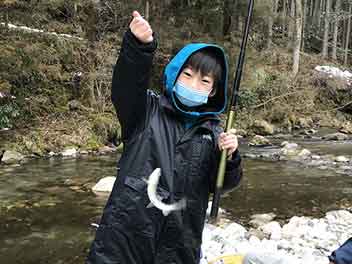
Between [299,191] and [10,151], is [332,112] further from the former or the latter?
[10,151]

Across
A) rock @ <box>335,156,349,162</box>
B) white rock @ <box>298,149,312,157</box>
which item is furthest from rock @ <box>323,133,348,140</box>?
Answer: rock @ <box>335,156,349,162</box>

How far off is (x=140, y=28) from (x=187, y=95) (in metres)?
0.40

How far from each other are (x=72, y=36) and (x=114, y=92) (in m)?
13.8

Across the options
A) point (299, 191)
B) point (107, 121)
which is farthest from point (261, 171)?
point (107, 121)

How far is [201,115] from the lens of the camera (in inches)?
76.0

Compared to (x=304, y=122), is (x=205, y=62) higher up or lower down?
higher up

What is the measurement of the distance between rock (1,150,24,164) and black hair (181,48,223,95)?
27.9 feet

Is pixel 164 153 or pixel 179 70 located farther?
pixel 179 70

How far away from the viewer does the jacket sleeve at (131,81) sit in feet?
5.43

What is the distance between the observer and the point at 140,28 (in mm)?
1609

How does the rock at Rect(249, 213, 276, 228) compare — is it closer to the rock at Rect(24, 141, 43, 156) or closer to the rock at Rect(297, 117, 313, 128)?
the rock at Rect(24, 141, 43, 156)

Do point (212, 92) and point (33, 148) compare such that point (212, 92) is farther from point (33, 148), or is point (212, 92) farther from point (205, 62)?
point (33, 148)

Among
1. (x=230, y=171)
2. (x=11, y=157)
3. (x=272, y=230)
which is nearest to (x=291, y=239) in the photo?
(x=272, y=230)

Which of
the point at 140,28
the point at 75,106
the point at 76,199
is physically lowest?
the point at 76,199
